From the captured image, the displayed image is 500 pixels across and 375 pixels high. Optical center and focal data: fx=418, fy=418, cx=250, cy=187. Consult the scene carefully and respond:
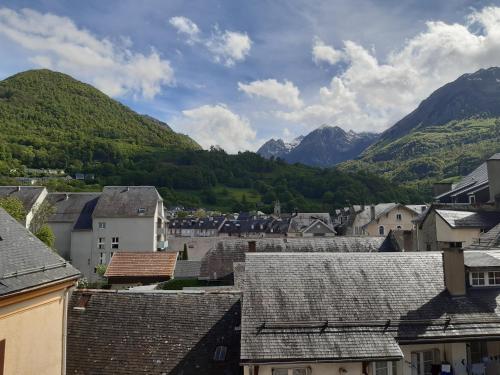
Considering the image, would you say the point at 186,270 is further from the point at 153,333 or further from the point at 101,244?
the point at 101,244

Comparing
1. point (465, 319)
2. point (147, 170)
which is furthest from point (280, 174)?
point (465, 319)

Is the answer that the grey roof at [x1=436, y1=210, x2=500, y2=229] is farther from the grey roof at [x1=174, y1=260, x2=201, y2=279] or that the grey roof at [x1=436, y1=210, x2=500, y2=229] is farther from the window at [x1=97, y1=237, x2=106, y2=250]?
the window at [x1=97, y1=237, x2=106, y2=250]

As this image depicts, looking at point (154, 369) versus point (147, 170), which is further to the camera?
point (147, 170)

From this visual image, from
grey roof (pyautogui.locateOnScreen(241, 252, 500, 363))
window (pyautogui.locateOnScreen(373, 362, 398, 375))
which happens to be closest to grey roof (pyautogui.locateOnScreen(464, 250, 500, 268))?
grey roof (pyautogui.locateOnScreen(241, 252, 500, 363))

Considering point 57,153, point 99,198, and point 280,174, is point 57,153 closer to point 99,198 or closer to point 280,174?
point 280,174

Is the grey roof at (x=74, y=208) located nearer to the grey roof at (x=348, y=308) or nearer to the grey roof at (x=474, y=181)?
the grey roof at (x=474, y=181)

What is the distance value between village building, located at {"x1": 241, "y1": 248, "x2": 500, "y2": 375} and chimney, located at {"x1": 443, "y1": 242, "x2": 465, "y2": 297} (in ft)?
0.11

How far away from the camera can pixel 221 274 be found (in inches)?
1273

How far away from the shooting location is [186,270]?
3744 cm

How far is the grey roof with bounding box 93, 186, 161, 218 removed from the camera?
59.2m

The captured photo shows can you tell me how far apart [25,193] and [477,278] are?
205 ft

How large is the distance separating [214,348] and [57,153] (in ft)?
527

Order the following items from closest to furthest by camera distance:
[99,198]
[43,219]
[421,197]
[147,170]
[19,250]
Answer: [19,250] < [43,219] < [99,198] < [421,197] < [147,170]

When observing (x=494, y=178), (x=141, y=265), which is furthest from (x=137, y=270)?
(x=494, y=178)
